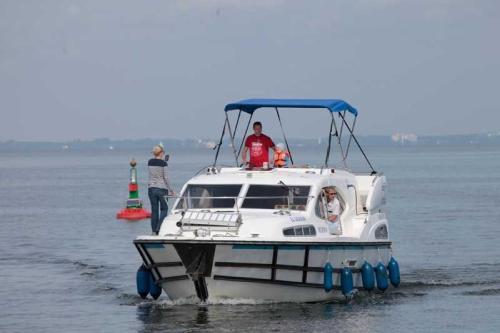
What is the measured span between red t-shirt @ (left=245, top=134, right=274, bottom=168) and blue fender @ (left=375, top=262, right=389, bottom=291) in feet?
10.6

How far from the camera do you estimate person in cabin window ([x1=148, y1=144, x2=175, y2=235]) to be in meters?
23.7

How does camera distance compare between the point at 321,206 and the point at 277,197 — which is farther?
the point at 321,206

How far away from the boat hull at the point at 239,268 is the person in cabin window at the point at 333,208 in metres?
1.18

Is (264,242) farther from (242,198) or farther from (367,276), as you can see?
(367,276)

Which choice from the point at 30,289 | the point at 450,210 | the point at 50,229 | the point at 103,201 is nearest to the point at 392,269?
the point at 30,289

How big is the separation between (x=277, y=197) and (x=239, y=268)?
6.35 feet

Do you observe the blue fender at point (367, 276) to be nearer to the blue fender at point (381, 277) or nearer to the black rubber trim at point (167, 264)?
the blue fender at point (381, 277)

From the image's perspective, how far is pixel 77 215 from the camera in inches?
1925

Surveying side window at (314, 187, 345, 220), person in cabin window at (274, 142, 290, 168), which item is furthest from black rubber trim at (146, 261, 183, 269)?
person in cabin window at (274, 142, 290, 168)

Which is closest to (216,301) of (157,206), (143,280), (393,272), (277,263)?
(277,263)

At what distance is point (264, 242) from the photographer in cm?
2044

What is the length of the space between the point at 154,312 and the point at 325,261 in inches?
130

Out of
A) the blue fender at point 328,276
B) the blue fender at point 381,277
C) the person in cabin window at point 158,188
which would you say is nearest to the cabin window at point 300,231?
the blue fender at point 328,276

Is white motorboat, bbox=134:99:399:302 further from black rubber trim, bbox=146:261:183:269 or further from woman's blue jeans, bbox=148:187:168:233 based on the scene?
woman's blue jeans, bbox=148:187:168:233
